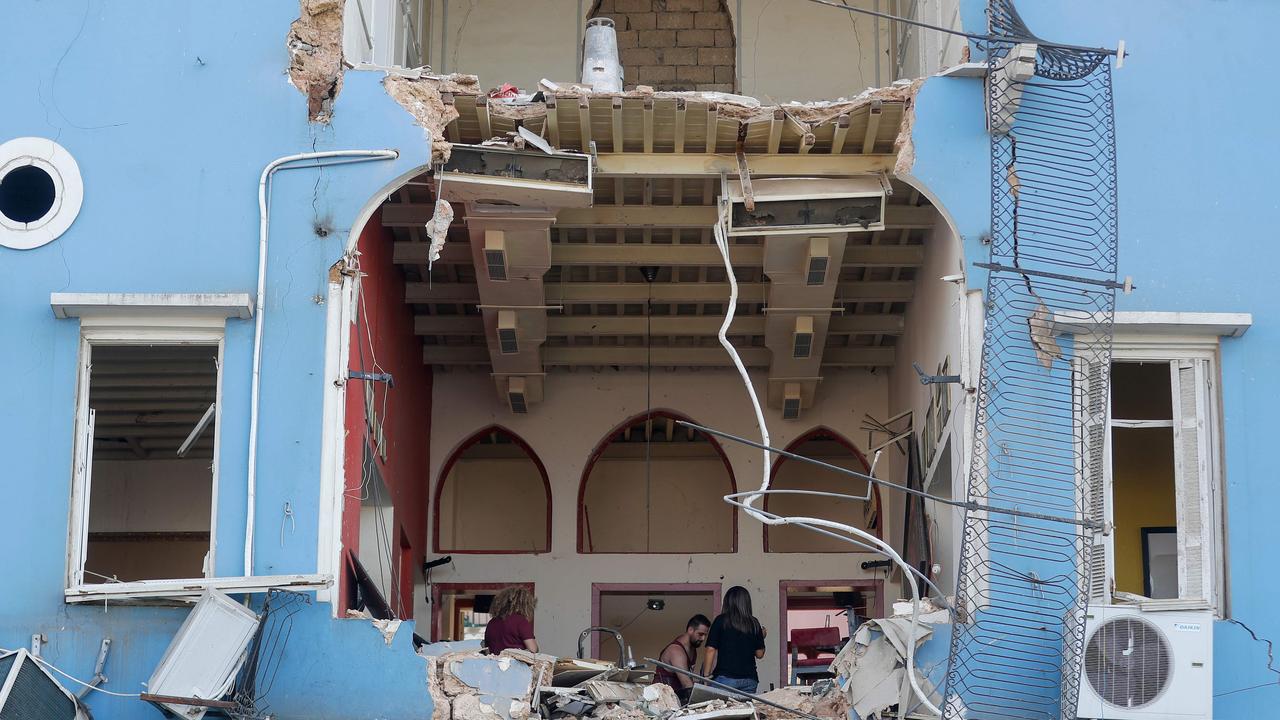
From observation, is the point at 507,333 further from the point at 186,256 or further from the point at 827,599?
the point at 827,599

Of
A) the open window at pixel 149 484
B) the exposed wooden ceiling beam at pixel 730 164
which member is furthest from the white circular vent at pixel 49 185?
the open window at pixel 149 484

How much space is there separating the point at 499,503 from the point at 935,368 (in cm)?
846

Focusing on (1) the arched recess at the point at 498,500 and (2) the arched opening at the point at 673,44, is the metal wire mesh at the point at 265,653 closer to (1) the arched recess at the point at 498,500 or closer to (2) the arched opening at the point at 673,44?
(2) the arched opening at the point at 673,44

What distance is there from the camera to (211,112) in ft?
35.7

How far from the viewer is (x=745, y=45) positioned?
1522 cm

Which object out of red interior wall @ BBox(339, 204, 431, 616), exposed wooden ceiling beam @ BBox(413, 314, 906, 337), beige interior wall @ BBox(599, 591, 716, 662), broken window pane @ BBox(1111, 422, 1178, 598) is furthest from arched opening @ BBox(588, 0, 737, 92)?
beige interior wall @ BBox(599, 591, 716, 662)

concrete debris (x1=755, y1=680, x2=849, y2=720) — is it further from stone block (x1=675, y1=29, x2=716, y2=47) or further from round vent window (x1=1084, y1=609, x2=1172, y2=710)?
stone block (x1=675, y1=29, x2=716, y2=47)

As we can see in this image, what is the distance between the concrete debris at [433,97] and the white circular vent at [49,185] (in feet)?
7.00

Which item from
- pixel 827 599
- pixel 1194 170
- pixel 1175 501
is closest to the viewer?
pixel 1194 170

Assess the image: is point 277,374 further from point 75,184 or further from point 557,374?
point 557,374

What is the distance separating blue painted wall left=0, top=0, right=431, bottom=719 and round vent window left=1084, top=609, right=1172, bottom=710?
4051mm

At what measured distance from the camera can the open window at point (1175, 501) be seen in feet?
34.2

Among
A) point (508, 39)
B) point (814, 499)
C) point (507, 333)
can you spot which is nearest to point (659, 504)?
point (814, 499)

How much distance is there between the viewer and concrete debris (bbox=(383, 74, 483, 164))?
10.9 m
